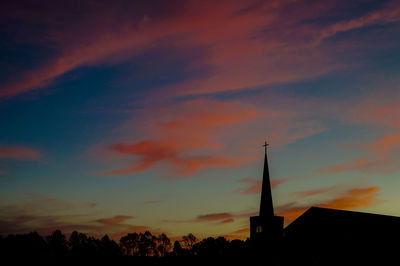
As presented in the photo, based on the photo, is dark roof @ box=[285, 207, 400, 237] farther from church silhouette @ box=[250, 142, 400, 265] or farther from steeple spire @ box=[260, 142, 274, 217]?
steeple spire @ box=[260, 142, 274, 217]

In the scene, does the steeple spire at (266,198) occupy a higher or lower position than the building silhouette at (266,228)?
higher

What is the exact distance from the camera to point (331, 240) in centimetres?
4181

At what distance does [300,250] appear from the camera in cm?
4378

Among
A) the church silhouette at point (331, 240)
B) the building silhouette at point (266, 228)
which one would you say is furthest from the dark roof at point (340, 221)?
the building silhouette at point (266, 228)

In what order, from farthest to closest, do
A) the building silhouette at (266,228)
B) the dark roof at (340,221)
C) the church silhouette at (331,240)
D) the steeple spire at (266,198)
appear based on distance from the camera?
the steeple spire at (266,198) < the building silhouette at (266,228) < the dark roof at (340,221) < the church silhouette at (331,240)

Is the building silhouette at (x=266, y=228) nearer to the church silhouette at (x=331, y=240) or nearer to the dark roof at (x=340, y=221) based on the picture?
the church silhouette at (x=331, y=240)

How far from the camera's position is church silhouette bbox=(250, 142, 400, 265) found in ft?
130

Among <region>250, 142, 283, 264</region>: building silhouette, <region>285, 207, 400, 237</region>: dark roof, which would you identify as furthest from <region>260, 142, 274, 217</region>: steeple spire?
<region>285, 207, 400, 237</region>: dark roof

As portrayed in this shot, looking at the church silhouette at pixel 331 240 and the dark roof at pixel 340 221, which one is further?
the dark roof at pixel 340 221

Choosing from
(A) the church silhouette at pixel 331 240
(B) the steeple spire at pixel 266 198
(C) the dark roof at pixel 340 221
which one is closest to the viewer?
(A) the church silhouette at pixel 331 240

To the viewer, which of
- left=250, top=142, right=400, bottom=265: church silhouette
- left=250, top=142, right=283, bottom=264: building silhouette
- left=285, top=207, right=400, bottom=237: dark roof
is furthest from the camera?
left=250, top=142, right=283, bottom=264: building silhouette

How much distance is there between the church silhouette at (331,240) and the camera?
3953cm

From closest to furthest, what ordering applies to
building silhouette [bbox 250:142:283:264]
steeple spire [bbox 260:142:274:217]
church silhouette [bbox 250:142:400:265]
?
church silhouette [bbox 250:142:400:265], building silhouette [bbox 250:142:283:264], steeple spire [bbox 260:142:274:217]

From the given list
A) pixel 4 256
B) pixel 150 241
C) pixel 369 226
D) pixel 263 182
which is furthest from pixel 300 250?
pixel 150 241
